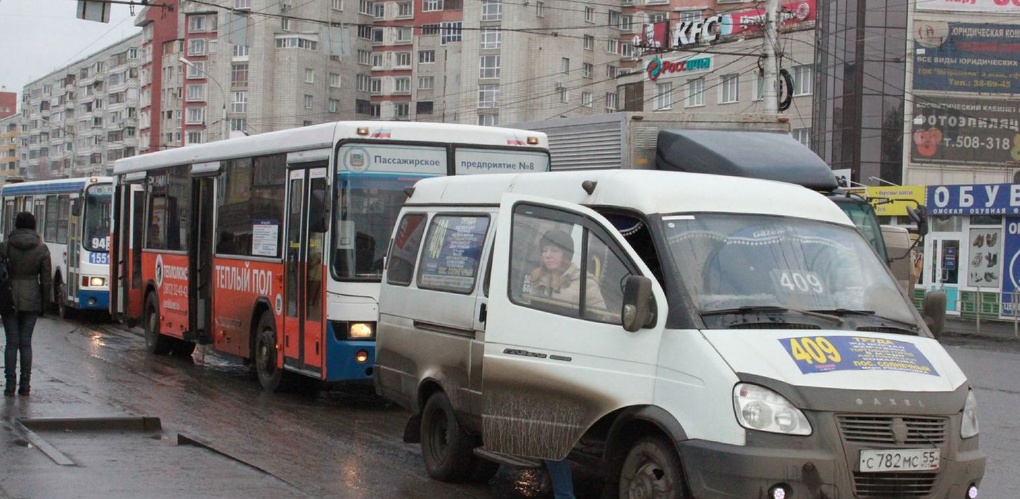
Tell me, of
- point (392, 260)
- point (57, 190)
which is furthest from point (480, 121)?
point (392, 260)

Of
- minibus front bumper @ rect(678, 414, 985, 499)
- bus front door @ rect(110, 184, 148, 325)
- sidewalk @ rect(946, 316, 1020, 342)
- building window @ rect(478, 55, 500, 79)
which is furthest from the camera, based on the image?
building window @ rect(478, 55, 500, 79)

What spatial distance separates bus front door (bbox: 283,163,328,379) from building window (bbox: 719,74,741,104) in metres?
51.0

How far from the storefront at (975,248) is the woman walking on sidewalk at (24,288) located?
984 inches

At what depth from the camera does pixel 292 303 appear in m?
13.3

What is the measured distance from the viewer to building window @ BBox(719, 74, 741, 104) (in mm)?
62344

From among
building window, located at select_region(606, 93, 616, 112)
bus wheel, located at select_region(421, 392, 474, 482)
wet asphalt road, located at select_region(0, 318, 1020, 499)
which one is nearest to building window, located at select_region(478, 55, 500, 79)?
building window, located at select_region(606, 93, 616, 112)

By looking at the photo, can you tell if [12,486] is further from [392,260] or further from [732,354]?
[732,354]

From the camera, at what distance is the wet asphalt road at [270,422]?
28.8 ft

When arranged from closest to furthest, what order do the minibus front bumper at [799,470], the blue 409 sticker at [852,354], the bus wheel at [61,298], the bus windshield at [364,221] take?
the minibus front bumper at [799,470] < the blue 409 sticker at [852,354] < the bus windshield at [364,221] < the bus wheel at [61,298]

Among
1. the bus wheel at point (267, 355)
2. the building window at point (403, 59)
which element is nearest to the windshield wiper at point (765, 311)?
the bus wheel at point (267, 355)

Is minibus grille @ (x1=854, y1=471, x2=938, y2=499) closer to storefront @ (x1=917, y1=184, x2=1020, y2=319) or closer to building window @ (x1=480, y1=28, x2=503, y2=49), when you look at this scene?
storefront @ (x1=917, y1=184, x2=1020, y2=319)

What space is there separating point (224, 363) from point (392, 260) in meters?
8.59

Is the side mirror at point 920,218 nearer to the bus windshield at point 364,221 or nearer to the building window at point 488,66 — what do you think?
the bus windshield at point 364,221

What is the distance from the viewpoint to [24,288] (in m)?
12.5
